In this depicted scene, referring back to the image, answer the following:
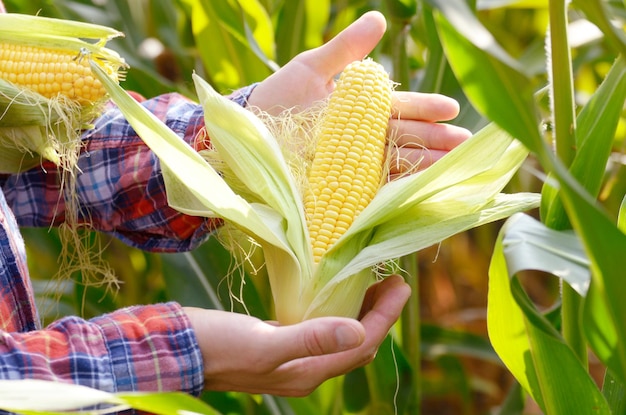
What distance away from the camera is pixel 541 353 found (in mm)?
777

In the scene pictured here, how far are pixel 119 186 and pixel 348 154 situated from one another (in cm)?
33

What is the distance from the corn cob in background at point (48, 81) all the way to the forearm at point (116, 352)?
27 centimetres

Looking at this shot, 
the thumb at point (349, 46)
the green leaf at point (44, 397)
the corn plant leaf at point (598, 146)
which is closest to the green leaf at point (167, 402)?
the green leaf at point (44, 397)

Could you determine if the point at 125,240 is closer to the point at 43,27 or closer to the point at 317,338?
the point at 43,27

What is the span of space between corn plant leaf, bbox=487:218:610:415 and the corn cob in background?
1.64 feet

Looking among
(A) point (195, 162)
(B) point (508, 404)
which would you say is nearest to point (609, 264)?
(A) point (195, 162)

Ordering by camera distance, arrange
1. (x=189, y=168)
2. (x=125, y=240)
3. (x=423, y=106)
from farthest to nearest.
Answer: (x=125, y=240) → (x=423, y=106) → (x=189, y=168)

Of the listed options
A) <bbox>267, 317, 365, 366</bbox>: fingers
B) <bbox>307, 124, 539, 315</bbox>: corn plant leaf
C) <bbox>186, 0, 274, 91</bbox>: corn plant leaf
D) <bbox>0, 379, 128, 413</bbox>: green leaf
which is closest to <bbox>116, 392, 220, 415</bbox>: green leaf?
<bbox>0, 379, 128, 413</bbox>: green leaf

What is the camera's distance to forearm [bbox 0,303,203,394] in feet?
2.43

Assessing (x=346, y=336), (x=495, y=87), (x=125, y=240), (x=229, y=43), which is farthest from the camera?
(x=229, y=43)

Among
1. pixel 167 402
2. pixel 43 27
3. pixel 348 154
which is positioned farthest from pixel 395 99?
pixel 167 402

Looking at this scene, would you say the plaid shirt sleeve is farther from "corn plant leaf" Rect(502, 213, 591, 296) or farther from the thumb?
"corn plant leaf" Rect(502, 213, 591, 296)

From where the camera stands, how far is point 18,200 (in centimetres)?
113

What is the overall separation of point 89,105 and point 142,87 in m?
0.57
